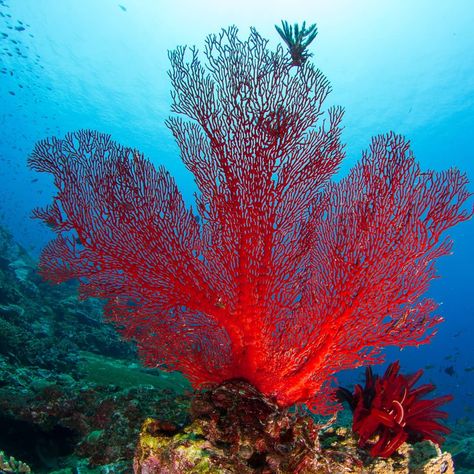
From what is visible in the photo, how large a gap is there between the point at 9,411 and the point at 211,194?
14.7ft

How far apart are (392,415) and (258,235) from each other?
2871mm

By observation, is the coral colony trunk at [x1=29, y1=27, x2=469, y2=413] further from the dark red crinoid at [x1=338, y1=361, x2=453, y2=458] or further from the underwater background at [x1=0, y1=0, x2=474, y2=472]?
the underwater background at [x1=0, y1=0, x2=474, y2=472]

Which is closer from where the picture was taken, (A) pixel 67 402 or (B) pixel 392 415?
(B) pixel 392 415

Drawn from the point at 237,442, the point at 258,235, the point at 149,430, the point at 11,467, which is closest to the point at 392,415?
the point at 237,442

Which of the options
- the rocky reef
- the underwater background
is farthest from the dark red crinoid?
the underwater background

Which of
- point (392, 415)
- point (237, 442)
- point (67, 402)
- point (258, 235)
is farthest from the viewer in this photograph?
point (67, 402)

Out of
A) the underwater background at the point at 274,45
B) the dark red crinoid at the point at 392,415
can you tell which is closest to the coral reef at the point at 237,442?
the dark red crinoid at the point at 392,415

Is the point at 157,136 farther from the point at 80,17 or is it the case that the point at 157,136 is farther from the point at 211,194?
the point at 211,194

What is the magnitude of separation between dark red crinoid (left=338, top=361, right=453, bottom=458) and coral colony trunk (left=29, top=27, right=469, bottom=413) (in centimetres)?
50

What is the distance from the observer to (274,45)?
36.8m

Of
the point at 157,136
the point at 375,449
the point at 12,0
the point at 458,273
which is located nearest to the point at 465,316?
the point at 458,273

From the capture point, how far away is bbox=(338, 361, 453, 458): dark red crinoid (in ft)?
13.4

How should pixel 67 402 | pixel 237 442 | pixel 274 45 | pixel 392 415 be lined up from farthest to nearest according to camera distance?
1. pixel 274 45
2. pixel 67 402
3. pixel 392 415
4. pixel 237 442

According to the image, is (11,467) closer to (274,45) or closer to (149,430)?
(149,430)
